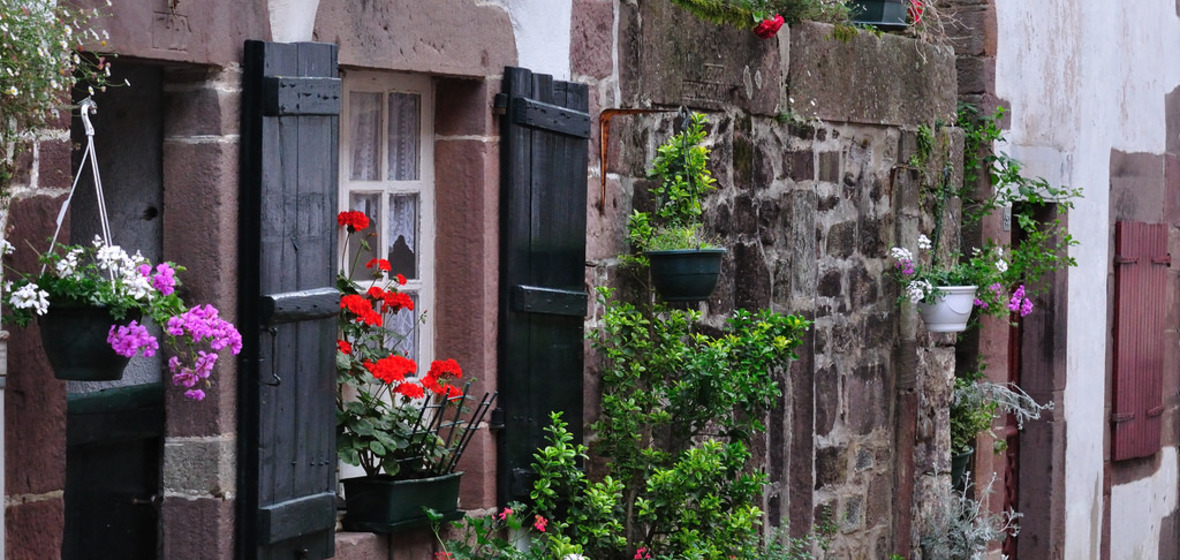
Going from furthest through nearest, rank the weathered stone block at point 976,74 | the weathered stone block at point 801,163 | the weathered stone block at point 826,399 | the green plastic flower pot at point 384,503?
the weathered stone block at point 976,74 → the weathered stone block at point 826,399 → the weathered stone block at point 801,163 → the green plastic flower pot at point 384,503

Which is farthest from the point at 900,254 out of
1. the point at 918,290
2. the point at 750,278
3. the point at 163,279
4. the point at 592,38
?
the point at 163,279

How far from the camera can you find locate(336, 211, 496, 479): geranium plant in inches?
195

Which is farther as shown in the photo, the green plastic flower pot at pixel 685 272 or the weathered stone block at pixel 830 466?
the weathered stone block at pixel 830 466

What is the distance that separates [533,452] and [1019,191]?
416 cm

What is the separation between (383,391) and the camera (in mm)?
5207

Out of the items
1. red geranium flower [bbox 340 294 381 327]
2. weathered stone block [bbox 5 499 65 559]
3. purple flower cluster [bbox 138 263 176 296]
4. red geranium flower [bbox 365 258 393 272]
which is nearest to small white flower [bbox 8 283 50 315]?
purple flower cluster [bbox 138 263 176 296]

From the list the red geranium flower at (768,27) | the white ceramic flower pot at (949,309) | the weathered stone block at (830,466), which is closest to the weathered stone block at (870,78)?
the red geranium flower at (768,27)

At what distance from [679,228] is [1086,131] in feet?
15.1

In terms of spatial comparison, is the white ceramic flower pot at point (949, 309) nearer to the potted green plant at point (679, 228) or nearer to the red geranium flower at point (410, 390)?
the potted green plant at point (679, 228)

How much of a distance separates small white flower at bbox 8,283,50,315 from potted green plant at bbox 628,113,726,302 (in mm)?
2539

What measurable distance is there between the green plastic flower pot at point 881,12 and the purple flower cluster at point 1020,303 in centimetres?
152

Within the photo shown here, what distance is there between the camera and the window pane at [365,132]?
16.8ft

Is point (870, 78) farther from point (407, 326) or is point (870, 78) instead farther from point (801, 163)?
point (407, 326)

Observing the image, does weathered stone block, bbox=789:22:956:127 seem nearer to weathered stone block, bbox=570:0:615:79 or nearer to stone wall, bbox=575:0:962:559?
stone wall, bbox=575:0:962:559
